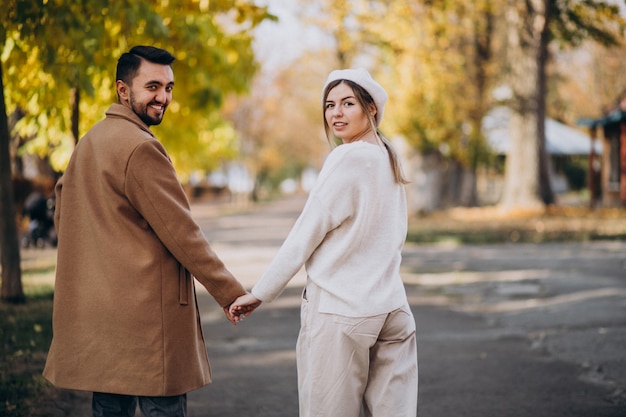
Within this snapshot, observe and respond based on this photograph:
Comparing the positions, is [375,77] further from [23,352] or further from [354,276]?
[354,276]

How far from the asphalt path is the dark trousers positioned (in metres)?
2.15

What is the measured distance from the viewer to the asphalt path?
5844mm

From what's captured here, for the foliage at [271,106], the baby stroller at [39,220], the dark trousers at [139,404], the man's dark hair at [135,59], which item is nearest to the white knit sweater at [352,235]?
the dark trousers at [139,404]

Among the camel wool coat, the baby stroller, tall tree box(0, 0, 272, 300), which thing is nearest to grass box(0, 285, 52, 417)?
tall tree box(0, 0, 272, 300)

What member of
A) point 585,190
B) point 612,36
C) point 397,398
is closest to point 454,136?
point 612,36

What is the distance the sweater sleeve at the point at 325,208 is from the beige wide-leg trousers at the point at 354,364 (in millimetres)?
162

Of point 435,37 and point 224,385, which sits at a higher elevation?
point 435,37

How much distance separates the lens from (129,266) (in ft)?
10.8

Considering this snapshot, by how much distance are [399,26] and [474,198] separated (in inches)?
532

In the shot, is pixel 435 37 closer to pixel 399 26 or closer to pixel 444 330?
pixel 399 26

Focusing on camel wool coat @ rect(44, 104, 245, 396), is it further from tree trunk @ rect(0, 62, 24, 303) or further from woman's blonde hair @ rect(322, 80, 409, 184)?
tree trunk @ rect(0, 62, 24, 303)

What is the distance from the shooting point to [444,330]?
8664 mm

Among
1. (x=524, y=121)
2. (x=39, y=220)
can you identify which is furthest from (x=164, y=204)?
(x=524, y=121)

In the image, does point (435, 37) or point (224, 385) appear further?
point (435, 37)
